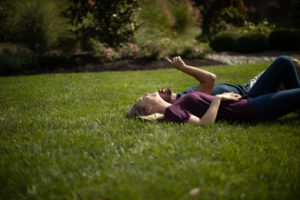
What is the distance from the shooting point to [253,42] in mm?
11859

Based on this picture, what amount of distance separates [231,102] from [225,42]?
1156 cm

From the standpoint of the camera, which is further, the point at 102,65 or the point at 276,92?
the point at 102,65

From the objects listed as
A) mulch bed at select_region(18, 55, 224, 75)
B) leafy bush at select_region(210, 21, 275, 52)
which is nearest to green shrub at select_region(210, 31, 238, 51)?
leafy bush at select_region(210, 21, 275, 52)

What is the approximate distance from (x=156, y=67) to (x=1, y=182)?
7527mm

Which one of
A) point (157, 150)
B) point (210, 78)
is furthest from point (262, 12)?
point (157, 150)

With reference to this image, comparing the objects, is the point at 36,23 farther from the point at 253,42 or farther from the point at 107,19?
the point at 253,42

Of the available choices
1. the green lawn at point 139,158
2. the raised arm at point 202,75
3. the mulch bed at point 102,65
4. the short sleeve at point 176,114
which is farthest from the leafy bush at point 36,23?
the short sleeve at point 176,114

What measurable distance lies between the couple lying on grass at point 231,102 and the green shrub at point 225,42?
1071 centimetres

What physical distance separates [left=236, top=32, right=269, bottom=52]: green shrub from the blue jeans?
10102 millimetres

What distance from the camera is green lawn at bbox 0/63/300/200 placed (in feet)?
5.54

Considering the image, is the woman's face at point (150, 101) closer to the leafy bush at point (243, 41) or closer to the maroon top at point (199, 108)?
the maroon top at point (199, 108)

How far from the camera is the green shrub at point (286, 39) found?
10.9m

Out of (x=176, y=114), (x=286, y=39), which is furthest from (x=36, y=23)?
(x=286, y=39)

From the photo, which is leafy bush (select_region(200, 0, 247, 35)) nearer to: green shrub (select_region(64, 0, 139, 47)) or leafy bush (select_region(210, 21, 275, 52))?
leafy bush (select_region(210, 21, 275, 52))
